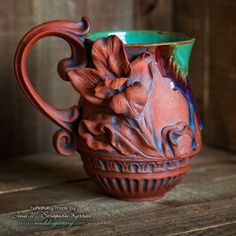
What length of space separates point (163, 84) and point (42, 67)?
32 cm

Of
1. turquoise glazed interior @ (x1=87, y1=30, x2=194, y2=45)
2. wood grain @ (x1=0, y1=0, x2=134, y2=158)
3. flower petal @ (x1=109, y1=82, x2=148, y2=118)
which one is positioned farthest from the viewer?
wood grain @ (x1=0, y1=0, x2=134, y2=158)

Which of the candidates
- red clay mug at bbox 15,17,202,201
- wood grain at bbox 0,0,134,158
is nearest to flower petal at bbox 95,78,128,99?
red clay mug at bbox 15,17,202,201

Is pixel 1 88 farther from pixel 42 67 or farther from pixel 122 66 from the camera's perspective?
pixel 122 66


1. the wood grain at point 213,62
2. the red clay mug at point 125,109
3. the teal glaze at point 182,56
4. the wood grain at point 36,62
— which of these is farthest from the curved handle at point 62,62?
the wood grain at point 213,62

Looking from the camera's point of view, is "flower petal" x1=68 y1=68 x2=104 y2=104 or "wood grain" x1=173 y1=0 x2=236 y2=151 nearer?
"flower petal" x1=68 y1=68 x2=104 y2=104

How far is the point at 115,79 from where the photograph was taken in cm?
76

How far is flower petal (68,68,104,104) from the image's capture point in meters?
0.78

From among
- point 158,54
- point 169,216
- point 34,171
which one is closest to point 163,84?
point 158,54

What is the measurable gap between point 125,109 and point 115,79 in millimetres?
38

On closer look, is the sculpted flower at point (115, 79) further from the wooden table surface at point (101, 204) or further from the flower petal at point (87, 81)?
the wooden table surface at point (101, 204)

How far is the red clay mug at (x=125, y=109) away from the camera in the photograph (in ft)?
2.52

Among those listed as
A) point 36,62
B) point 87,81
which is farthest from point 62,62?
point 36,62

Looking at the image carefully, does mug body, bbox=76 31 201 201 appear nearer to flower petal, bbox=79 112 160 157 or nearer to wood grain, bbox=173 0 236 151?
flower petal, bbox=79 112 160 157

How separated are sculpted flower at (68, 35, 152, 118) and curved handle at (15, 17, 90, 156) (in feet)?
0.09
